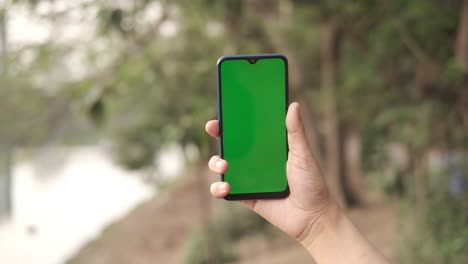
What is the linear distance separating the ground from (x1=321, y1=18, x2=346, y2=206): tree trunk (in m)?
0.47

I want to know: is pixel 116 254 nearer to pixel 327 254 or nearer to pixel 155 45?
pixel 155 45

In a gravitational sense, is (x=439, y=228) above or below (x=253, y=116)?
below

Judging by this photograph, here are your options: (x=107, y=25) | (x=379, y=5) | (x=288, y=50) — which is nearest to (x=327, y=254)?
(x=107, y=25)

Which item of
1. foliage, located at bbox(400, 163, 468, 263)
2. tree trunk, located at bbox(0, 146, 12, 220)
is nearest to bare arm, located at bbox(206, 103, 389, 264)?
foliage, located at bbox(400, 163, 468, 263)

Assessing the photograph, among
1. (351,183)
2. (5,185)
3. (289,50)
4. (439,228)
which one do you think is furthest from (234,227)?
(439,228)

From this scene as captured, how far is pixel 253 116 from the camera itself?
1232 mm

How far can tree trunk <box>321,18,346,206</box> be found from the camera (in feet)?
17.2

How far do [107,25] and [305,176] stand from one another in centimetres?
206

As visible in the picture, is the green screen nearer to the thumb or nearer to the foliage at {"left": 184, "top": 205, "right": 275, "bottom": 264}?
the thumb

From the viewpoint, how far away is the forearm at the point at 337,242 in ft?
3.44

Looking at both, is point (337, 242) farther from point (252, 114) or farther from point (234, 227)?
point (234, 227)

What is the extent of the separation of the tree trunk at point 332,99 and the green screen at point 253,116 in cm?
321

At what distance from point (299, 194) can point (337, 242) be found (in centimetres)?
12

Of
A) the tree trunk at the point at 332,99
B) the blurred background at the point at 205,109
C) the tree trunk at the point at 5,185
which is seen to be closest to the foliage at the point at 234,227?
the blurred background at the point at 205,109
